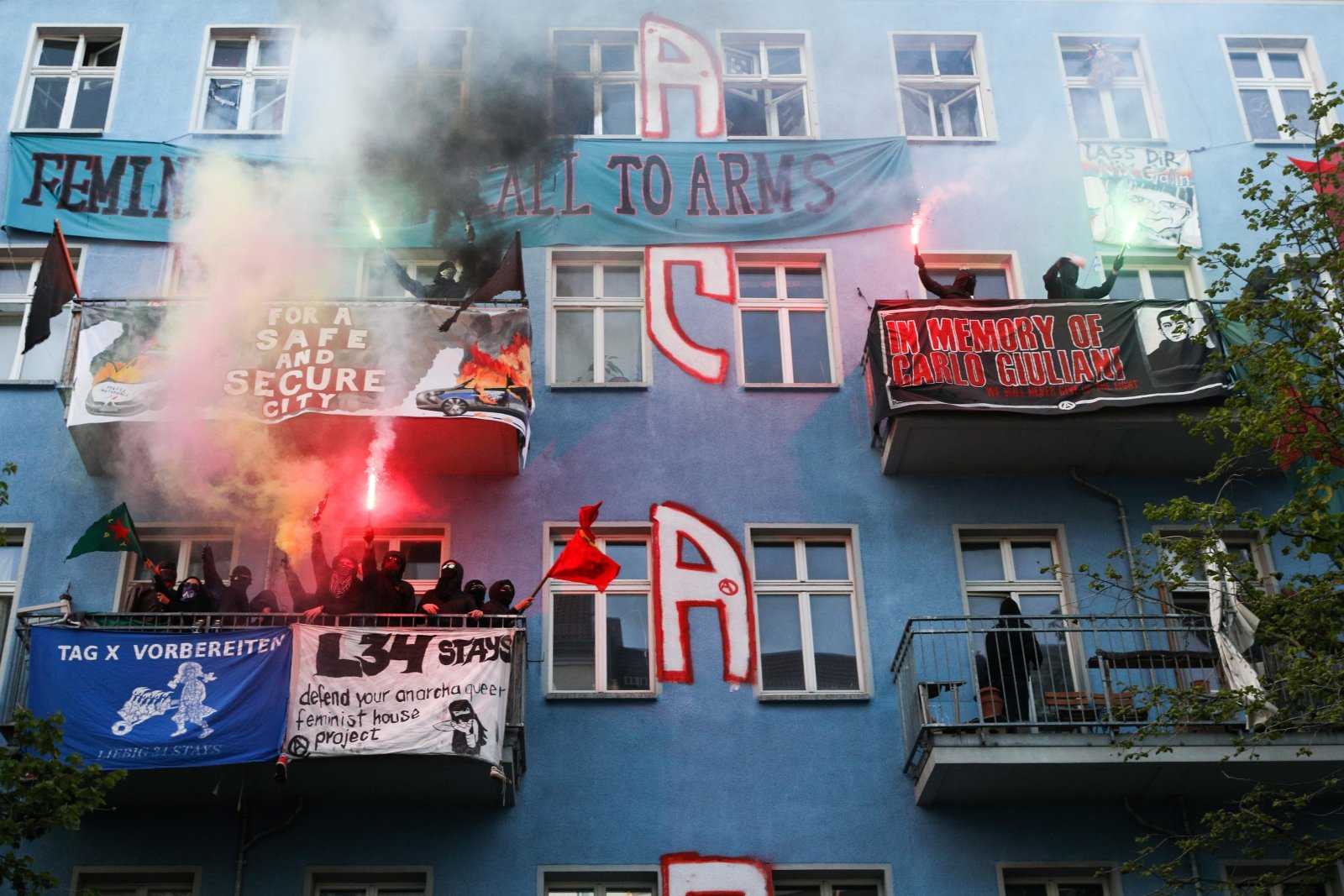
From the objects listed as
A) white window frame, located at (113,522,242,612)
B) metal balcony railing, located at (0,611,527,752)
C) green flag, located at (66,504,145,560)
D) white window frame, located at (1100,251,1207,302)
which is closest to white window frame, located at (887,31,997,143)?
white window frame, located at (1100,251,1207,302)

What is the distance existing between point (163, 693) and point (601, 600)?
414cm

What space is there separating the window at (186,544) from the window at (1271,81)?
12.3 metres

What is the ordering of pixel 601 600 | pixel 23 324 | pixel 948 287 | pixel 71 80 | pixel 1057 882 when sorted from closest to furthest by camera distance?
pixel 1057 882 → pixel 601 600 → pixel 948 287 → pixel 23 324 → pixel 71 80

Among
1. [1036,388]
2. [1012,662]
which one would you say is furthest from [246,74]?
[1012,662]

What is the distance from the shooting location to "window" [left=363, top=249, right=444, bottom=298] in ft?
57.0

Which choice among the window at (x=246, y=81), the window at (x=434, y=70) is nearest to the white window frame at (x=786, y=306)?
the window at (x=434, y=70)

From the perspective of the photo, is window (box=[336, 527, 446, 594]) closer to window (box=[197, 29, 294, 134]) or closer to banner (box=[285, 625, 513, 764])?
banner (box=[285, 625, 513, 764])

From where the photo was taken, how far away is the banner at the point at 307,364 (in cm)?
1536

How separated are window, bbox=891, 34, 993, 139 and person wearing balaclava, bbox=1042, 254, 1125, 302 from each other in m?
2.33

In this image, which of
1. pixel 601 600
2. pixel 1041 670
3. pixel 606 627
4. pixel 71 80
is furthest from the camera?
pixel 71 80

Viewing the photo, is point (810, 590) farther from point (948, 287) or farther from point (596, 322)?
point (596, 322)

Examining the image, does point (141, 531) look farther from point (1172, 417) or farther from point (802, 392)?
point (1172, 417)

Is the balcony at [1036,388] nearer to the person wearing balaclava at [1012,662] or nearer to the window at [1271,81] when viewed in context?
the person wearing balaclava at [1012,662]

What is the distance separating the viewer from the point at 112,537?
14.9 m
